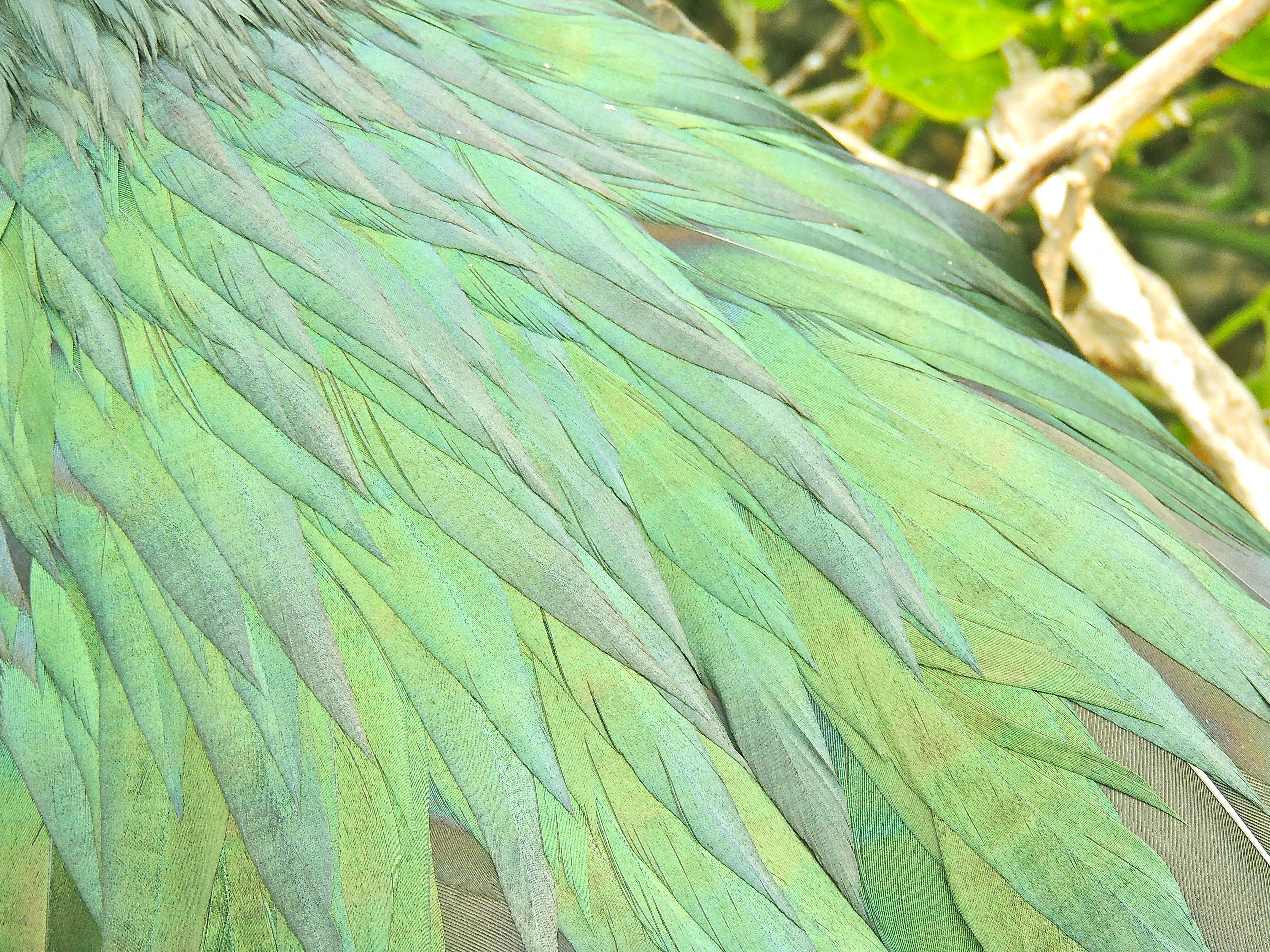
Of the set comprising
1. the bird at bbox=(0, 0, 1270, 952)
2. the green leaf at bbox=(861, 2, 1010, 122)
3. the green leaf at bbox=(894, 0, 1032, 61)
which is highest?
the green leaf at bbox=(894, 0, 1032, 61)

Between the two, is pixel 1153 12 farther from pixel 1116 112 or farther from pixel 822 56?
pixel 822 56

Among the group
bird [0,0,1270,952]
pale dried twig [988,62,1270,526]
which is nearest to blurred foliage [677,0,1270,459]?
pale dried twig [988,62,1270,526]

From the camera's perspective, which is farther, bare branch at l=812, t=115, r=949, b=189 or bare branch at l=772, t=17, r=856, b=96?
bare branch at l=772, t=17, r=856, b=96

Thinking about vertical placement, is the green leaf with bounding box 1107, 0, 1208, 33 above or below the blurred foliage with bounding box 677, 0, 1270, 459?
above

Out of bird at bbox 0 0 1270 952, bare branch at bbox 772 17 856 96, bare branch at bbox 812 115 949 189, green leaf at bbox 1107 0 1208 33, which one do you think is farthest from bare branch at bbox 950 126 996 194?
bird at bbox 0 0 1270 952

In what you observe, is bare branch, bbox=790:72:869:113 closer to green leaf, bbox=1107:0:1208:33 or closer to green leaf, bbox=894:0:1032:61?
green leaf, bbox=894:0:1032:61

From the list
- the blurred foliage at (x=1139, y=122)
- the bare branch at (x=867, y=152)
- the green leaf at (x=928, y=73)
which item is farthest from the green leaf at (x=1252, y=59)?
the bare branch at (x=867, y=152)

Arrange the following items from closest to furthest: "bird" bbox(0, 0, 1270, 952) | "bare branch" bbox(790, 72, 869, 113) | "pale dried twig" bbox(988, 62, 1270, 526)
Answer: "bird" bbox(0, 0, 1270, 952) → "pale dried twig" bbox(988, 62, 1270, 526) → "bare branch" bbox(790, 72, 869, 113)

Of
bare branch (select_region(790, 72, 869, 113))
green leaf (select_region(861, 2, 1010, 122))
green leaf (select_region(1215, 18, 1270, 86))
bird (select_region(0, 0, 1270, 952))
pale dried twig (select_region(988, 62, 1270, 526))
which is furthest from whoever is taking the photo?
bare branch (select_region(790, 72, 869, 113))

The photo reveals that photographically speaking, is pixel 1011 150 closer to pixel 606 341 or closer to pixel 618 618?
pixel 606 341

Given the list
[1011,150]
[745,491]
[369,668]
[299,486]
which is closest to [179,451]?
[299,486]
